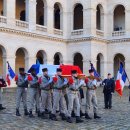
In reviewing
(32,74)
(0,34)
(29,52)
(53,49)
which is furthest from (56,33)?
(32,74)

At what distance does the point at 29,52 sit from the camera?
3155 centimetres

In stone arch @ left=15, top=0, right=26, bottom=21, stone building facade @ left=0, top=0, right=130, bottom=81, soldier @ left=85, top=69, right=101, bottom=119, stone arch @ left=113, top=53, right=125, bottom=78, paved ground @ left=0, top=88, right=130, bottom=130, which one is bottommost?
paved ground @ left=0, top=88, right=130, bottom=130

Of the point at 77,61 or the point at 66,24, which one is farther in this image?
the point at 77,61

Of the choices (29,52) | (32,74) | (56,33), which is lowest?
(32,74)

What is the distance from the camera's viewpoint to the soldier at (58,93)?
13.1 m

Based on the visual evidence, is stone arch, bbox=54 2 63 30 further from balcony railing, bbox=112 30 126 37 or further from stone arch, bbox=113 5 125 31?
stone arch, bbox=113 5 125 31

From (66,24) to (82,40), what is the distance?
2.65m

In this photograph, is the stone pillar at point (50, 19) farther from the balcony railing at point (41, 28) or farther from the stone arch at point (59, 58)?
the stone arch at point (59, 58)

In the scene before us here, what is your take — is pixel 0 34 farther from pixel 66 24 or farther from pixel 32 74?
pixel 32 74

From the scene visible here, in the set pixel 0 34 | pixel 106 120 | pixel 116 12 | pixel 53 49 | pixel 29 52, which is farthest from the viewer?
pixel 116 12

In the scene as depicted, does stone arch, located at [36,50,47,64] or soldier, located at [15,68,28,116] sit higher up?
stone arch, located at [36,50,47,64]

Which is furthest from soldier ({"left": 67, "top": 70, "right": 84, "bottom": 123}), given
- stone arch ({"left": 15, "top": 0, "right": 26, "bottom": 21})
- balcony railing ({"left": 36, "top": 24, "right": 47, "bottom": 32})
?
stone arch ({"left": 15, "top": 0, "right": 26, "bottom": 21})

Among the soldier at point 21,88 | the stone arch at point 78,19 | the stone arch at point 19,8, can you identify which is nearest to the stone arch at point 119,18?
the stone arch at point 78,19

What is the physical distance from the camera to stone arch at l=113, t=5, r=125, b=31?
124ft
